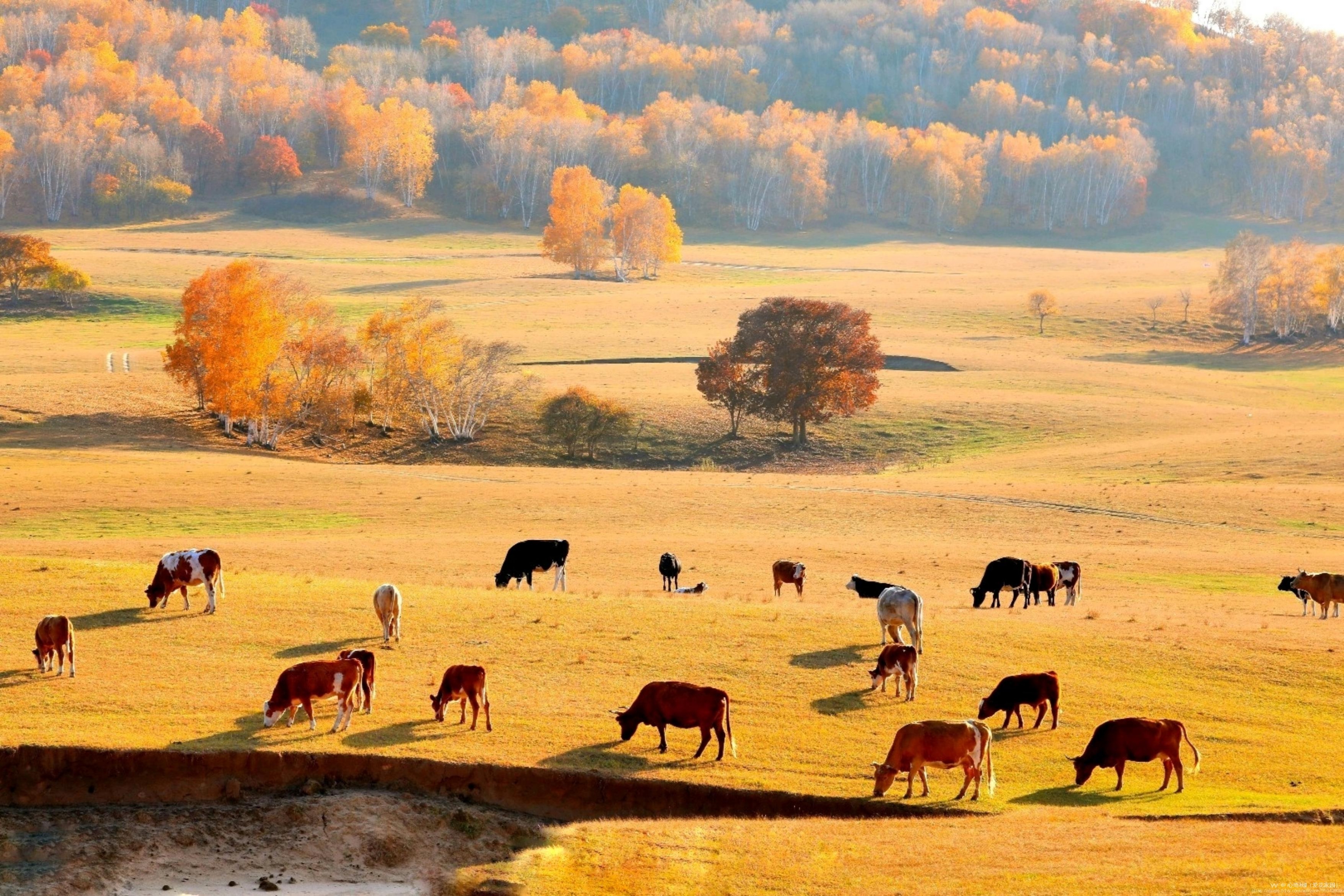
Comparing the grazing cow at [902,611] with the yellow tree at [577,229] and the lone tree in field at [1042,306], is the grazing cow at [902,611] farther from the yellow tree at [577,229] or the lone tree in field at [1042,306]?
the yellow tree at [577,229]

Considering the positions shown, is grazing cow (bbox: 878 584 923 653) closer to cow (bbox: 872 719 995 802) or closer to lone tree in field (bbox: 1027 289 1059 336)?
cow (bbox: 872 719 995 802)

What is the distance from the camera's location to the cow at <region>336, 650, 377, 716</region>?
72.5ft

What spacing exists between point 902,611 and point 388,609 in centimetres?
967

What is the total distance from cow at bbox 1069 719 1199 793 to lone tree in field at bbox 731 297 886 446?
54.0m

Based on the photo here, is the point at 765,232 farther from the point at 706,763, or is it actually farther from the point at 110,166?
the point at 706,763

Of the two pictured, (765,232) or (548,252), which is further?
(765,232)

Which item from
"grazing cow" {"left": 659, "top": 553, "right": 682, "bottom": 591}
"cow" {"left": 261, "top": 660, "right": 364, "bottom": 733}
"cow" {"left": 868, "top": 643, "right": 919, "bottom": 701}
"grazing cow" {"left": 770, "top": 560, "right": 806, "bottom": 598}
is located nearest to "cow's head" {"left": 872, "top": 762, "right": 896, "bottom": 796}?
"cow" {"left": 868, "top": 643, "right": 919, "bottom": 701}

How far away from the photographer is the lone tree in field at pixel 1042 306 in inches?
4395

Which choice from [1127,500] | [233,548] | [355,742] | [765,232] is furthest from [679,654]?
[765,232]

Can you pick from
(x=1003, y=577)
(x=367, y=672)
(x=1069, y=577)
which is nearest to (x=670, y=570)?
(x=1003, y=577)

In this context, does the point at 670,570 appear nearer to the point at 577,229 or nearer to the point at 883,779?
the point at 883,779

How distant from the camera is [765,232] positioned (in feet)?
614

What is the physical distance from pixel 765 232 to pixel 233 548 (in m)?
154

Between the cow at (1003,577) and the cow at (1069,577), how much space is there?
5.09 ft
